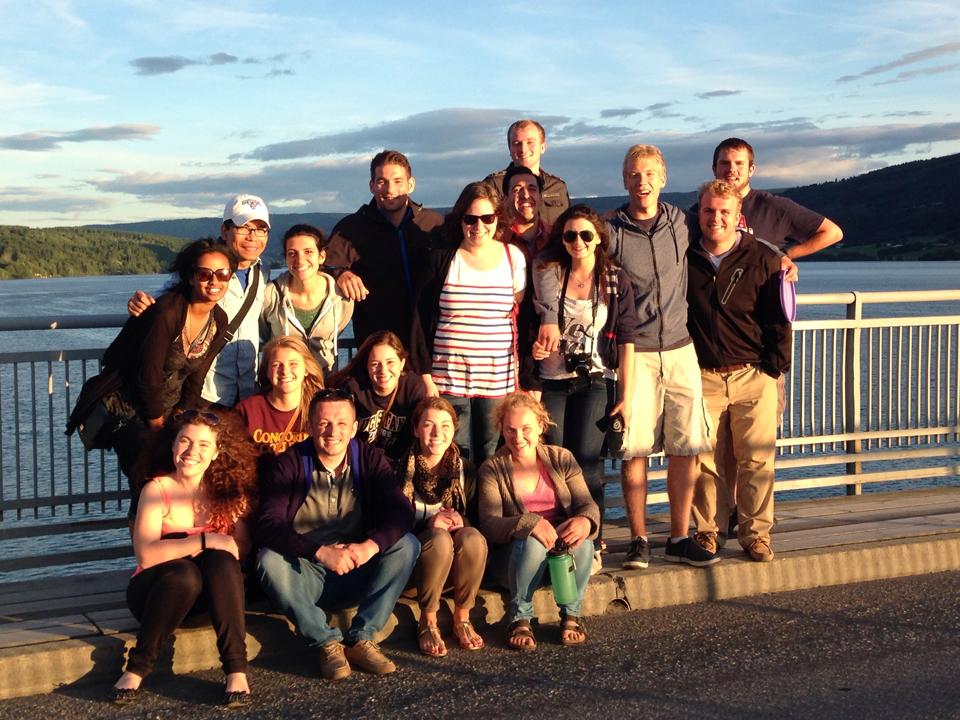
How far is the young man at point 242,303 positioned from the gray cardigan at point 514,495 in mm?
1260

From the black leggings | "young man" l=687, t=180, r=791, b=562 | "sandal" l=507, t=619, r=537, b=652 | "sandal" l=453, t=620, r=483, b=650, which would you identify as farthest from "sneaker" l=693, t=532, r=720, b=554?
the black leggings

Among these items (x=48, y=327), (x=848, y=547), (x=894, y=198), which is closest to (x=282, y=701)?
(x=48, y=327)

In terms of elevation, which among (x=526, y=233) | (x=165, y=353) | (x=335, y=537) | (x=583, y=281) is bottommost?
(x=335, y=537)

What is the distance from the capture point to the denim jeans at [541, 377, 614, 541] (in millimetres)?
5910

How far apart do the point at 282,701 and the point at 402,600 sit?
3.38 ft

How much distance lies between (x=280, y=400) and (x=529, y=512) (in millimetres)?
1281

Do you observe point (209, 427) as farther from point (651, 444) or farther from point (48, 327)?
point (651, 444)

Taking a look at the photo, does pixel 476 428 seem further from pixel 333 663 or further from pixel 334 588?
pixel 333 663

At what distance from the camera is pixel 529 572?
525 centimetres

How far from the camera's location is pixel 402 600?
5.40 meters

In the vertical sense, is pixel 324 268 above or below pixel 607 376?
above

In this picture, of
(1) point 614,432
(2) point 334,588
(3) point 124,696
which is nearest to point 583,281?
(1) point 614,432

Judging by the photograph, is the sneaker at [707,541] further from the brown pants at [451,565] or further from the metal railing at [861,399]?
the brown pants at [451,565]

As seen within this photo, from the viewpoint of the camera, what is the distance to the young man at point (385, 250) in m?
6.18
